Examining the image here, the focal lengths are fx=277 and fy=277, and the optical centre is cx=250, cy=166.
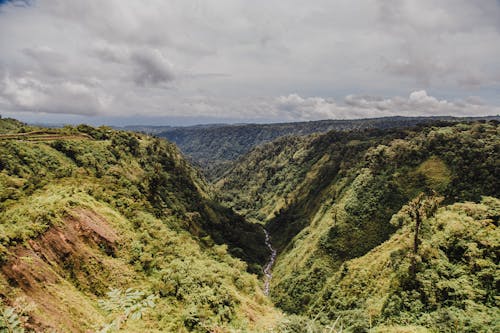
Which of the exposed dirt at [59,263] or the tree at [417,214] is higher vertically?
the exposed dirt at [59,263]

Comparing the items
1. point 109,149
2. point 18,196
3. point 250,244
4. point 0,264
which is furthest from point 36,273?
point 250,244

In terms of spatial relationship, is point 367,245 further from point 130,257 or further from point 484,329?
point 130,257

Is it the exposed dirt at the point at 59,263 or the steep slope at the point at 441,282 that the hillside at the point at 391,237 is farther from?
the exposed dirt at the point at 59,263

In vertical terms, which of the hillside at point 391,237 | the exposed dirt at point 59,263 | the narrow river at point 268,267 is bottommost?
the narrow river at point 268,267

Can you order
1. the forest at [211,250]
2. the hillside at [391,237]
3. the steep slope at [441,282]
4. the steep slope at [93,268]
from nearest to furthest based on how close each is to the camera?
the steep slope at [93,268] → the forest at [211,250] → the steep slope at [441,282] → the hillside at [391,237]

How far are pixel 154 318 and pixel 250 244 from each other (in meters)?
108

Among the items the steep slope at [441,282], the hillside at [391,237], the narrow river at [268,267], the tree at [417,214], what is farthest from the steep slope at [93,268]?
the narrow river at [268,267]

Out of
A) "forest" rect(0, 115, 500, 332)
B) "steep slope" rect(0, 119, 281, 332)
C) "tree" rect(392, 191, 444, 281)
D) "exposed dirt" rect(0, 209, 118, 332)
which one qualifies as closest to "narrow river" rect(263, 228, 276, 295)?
"forest" rect(0, 115, 500, 332)

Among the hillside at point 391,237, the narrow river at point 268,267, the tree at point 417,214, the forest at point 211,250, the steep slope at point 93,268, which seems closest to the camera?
the steep slope at point 93,268

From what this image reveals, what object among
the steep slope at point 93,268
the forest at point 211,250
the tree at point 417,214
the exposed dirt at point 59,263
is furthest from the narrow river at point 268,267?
the exposed dirt at point 59,263

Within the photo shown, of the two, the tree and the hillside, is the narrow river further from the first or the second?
the tree

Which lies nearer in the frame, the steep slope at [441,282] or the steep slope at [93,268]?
the steep slope at [93,268]

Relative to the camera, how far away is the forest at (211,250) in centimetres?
1822

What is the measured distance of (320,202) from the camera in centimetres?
13888
